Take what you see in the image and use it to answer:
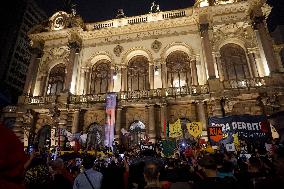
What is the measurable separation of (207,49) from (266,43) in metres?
4.86

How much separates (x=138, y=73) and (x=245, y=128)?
45.9ft

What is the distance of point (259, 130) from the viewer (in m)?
10.9

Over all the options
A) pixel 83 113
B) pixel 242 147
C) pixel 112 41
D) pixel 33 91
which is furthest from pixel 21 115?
pixel 242 147

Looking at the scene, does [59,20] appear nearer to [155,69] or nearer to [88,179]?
[155,69]

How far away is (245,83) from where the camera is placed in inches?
759

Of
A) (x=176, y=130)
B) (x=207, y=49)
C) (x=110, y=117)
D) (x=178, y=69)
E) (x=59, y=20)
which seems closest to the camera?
(x=176, y=130)

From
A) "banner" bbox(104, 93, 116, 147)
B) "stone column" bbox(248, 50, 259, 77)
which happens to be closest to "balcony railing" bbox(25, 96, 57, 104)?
→ "banner" bbox(104, 93, 116, 147)

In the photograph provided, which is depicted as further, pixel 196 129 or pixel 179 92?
pixel 179 92

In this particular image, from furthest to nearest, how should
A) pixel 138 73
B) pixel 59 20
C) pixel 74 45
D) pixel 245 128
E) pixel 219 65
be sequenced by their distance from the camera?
pixel 59 20 < pixel 74 45 < pixel 138 73 < pixel 219 65 < pixel 245 128

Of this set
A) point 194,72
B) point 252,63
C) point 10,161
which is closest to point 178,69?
point 194,72

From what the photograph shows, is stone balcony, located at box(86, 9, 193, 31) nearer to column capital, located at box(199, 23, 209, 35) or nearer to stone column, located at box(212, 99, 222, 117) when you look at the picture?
column capital, located at box(199, 23, 209, 35)

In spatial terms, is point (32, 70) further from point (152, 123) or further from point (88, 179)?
point (88, 179)

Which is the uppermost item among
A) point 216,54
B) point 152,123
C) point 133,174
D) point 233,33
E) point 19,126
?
point 233,33

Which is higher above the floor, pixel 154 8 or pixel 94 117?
pixel 154 8
